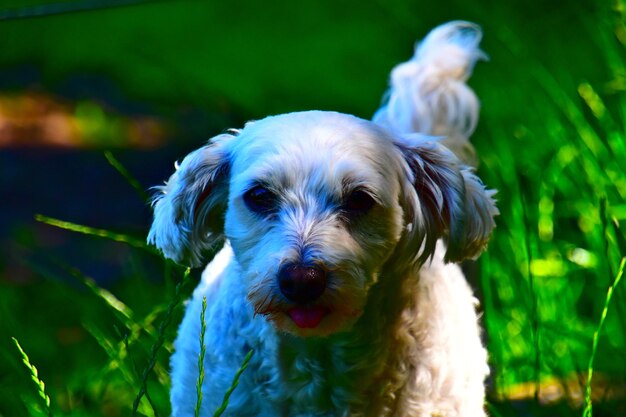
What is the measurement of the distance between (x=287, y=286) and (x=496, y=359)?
169 cm

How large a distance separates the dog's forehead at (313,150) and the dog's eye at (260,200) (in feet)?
0.13

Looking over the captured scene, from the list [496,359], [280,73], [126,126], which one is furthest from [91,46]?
[496,359]

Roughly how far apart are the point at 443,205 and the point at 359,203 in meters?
0.35

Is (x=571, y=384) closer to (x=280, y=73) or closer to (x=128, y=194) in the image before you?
(x=128, y=194)

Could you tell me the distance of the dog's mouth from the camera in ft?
9.01

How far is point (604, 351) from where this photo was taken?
3975 mm

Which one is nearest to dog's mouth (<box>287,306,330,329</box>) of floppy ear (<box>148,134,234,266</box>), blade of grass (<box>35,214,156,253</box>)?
floppy ear (<box>148,134,234,266</box>)

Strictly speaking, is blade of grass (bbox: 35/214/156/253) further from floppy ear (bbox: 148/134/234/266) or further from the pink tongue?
the pink tongue

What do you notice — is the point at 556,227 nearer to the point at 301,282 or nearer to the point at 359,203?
the point at 359,203

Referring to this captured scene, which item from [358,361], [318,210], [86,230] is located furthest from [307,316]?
[86,230]

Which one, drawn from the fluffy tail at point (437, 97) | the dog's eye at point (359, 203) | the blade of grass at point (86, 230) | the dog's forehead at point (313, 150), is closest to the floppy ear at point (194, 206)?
the dog's forehead at point (313, 150)

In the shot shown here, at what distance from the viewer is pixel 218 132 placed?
23.2 feet

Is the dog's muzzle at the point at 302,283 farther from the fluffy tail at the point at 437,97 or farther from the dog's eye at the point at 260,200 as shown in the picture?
the fluffy tail at the point at 437,97

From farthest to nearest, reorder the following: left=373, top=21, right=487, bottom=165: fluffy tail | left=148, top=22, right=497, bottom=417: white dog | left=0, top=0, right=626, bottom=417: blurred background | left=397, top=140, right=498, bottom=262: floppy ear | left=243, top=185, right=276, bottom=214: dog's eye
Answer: left=373, top=21, right=487, bottom=165: fluffy tail
left=0, top=0, right=626, bottom=417: blurred background
left=397, top=140, right=498, bottom=262: floppy ear
left=243, top=185, right=276, bottom=214: dog's eye
left=148, top=22, right=497, bottom=417: white dog
